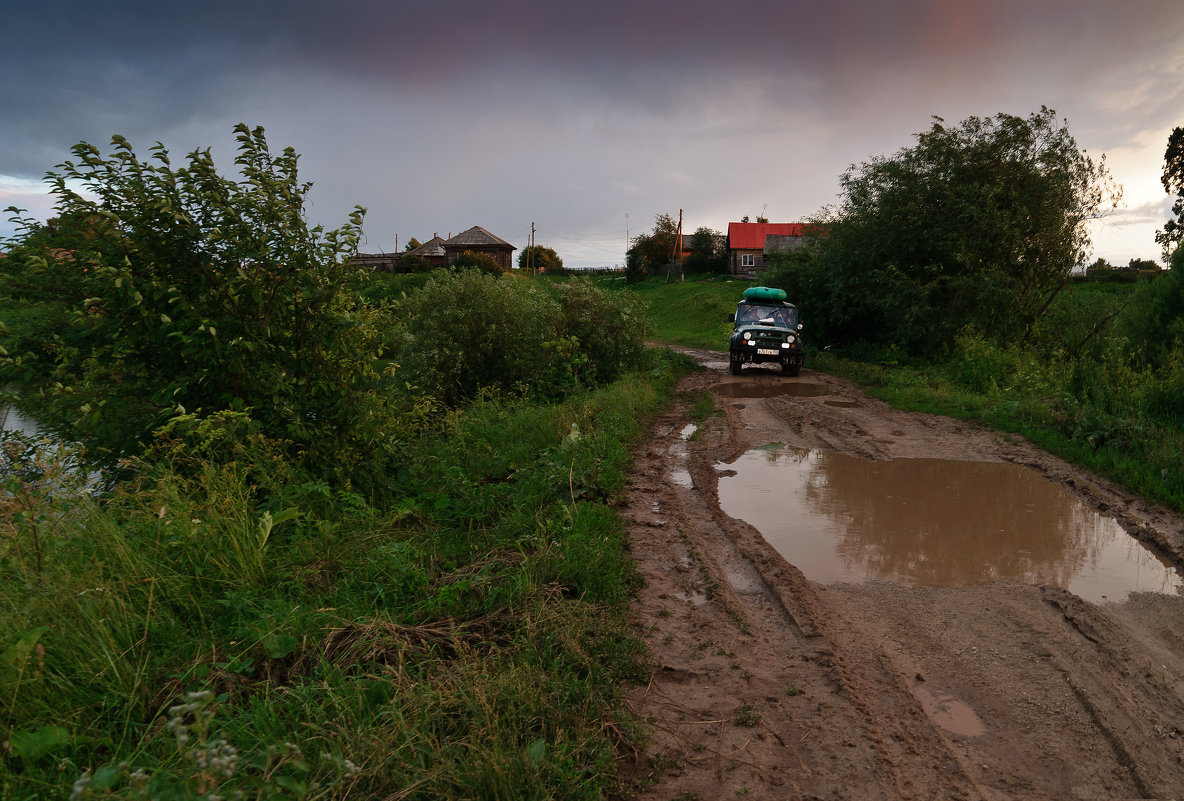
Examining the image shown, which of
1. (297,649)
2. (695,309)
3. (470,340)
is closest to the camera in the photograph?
(297,649)

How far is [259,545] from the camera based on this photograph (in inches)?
193

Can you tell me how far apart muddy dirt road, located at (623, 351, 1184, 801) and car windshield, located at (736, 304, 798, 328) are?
45.4 feet

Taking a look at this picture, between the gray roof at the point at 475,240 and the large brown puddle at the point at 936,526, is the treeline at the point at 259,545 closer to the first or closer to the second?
the large brown puddle at the point at 936,526

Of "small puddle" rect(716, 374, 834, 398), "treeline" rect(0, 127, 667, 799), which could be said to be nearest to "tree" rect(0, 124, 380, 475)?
"treeline" rect(0, 127, 667, 799)

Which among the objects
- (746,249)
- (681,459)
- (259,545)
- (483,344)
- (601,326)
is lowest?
(681,459)

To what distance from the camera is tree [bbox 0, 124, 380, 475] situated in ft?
18.6

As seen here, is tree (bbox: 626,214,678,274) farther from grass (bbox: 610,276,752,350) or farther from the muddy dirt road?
the muddy dirt road

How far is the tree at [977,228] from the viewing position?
59.5ft

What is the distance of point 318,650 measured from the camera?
13.0 feet

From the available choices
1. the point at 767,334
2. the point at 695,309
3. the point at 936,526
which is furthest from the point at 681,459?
the point at 695,309

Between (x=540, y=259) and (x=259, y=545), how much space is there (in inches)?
3092

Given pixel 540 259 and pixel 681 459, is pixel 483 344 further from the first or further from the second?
pixel 540 259

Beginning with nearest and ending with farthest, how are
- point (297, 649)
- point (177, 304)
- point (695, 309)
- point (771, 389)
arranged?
point (297, 649) → point (177, 304) → point (771, 389) → point (695, 309)

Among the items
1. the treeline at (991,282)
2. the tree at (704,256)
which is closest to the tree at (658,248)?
the tree at (704,256)
